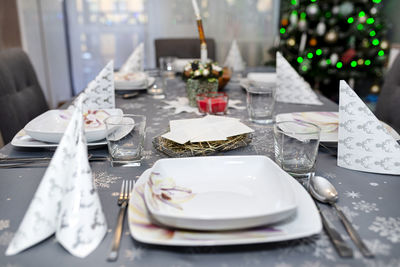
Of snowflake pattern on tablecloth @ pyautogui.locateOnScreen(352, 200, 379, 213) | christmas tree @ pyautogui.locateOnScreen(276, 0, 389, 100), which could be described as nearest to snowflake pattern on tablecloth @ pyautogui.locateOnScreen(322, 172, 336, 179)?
snowflake pattern on tablecloth @ pyautogui.locateOnScreen(352, 200, 379, 213)

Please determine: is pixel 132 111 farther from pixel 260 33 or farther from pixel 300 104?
pixel 260 33

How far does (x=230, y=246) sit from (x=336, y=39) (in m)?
3.23

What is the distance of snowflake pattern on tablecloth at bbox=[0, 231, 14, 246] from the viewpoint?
50 cm

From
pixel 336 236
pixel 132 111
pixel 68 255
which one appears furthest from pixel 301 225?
pixel 132 111

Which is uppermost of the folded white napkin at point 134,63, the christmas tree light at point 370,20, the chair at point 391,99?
the christmas tree light at point 370,20

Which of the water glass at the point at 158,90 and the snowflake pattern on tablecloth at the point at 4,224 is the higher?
the water glass at the point at 158,90

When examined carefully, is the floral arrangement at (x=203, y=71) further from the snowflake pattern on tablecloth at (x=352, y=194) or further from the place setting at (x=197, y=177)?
the snowflake pattern on tablecloth at (x=352, y=194)

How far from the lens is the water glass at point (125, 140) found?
77 centimetres

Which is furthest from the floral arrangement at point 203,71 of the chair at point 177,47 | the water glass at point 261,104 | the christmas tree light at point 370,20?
the christmas tree light at point 370,20

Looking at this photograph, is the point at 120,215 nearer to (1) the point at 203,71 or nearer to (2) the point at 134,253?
(2) the point at 134,253

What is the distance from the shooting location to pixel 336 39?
3289mm

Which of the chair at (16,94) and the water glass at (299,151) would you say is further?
the chair at (16,94)

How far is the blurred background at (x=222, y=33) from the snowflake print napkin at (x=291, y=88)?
6.80ft

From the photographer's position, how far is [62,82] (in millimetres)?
3875
